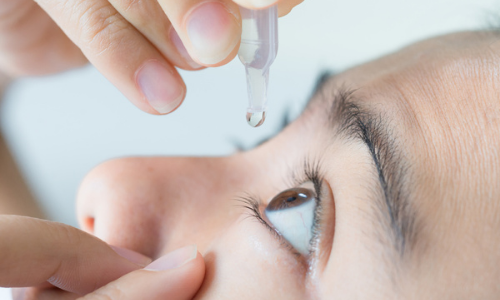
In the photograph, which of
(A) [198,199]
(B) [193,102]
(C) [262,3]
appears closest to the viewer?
(C) [262,3]

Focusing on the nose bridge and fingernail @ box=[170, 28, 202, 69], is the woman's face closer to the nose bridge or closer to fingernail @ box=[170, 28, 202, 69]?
the nose bridge

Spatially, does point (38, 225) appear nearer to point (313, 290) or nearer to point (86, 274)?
point (86, 274)

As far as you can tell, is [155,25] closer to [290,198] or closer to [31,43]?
[290,198]

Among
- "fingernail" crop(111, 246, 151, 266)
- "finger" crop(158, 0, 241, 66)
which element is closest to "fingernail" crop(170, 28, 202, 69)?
"finger" crop(158, 0, 241, 66)

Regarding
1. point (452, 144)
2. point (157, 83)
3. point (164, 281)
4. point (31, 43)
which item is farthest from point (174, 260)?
point (31, 43)

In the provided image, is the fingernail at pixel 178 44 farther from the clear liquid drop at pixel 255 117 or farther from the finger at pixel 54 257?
the finger at pixel 54 257

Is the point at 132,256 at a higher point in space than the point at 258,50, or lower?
lower

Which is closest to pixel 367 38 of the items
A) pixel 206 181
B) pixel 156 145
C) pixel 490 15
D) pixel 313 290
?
pixel 490 15
